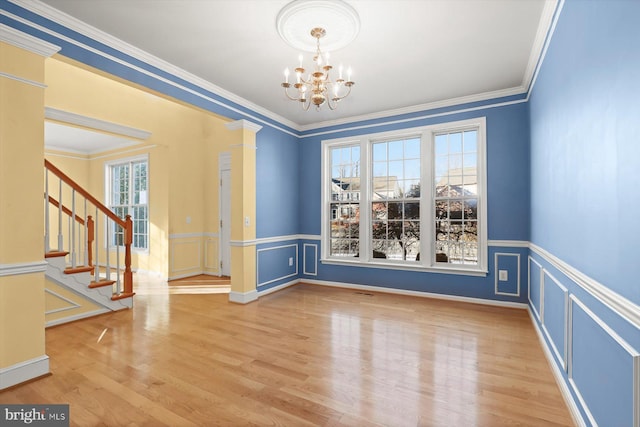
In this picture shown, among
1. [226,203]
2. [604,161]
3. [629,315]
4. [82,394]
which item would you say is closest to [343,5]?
[604,161]

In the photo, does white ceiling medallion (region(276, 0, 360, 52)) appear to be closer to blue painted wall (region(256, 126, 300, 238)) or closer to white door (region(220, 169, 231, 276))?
blue painted wall (region(256, 126, 300, 238))

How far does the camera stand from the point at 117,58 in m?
3.03

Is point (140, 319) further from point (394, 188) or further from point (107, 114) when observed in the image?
point (394, 188)

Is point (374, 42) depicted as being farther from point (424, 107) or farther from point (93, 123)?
point (93, 123)

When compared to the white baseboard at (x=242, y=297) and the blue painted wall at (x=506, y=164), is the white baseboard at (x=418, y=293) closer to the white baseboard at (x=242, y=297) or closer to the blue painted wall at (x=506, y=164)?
the blue painted wall at (x=506, y=164)

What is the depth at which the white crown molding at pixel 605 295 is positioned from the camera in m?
1.25

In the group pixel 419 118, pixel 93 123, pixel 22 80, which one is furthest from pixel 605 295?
pixel 93 123

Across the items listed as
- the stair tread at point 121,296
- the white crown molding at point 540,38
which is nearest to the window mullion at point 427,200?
the white crown molding at point 540,38

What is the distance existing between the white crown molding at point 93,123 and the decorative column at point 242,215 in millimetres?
2341

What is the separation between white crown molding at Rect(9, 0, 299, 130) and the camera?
248 cm

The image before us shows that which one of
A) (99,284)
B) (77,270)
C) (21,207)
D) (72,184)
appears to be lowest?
(99,284)

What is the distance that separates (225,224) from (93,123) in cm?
281

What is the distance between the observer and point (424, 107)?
4785 millimetres

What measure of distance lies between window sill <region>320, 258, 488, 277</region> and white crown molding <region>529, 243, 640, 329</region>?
2.14 m
